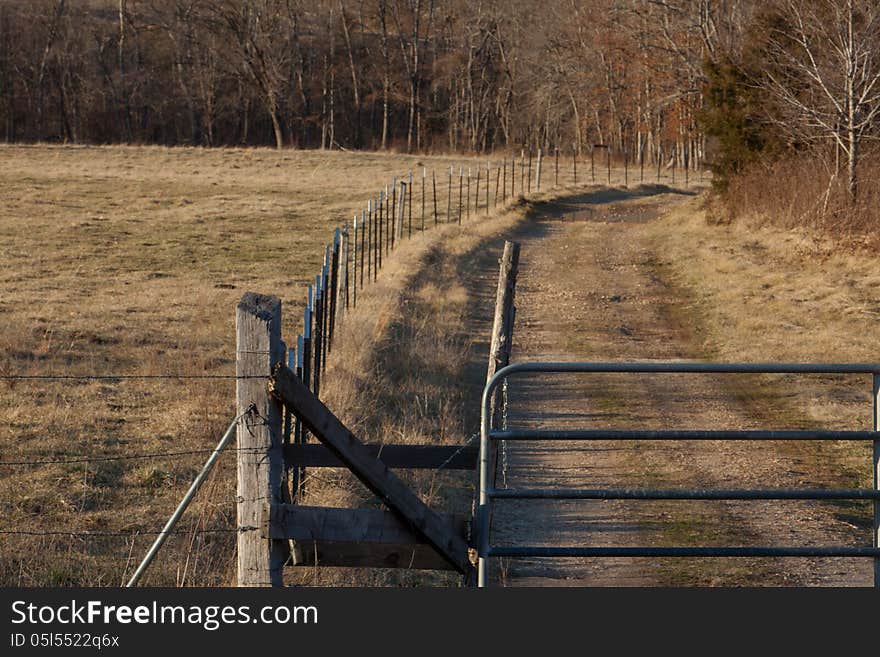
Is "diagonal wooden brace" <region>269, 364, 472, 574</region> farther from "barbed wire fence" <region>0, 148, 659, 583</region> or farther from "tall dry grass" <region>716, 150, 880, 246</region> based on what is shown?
"tall dry grass" <region>716, 150, 880, 246</region>

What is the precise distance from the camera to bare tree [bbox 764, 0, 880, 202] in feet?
71.9

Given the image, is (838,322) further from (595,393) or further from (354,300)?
(354,300)

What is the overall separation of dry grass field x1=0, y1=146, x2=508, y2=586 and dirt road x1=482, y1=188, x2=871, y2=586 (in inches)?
Result: 83.4

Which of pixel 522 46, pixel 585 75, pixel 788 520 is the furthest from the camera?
pixel 522 46

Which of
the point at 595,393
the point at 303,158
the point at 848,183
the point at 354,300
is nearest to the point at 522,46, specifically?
the point at 303,158

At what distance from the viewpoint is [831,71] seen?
2305 cm

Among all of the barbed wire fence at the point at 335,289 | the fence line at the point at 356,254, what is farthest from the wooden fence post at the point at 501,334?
the fence line at the point at 356,254

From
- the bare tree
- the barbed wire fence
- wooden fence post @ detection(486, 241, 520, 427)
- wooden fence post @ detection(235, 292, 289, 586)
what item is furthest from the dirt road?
Result: the bare tree

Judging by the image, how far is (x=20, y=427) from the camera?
911cm

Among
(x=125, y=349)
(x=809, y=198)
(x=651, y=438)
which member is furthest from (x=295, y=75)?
(x=651, y=438)

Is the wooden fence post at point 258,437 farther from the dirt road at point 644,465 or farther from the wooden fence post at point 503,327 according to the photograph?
the wooden fence post at point 503,327

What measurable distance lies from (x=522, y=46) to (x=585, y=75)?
7.86 m

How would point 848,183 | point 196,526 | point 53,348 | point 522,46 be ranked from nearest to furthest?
1. point 196,526
2. point 53,348
3. point 848,183
4. point 522,46

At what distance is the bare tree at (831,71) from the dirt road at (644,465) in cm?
687
